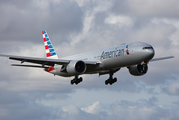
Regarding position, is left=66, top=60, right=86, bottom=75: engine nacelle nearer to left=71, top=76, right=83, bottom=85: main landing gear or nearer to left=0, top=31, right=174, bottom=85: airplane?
left=0, top=31, right=174, bottom=85: airplane

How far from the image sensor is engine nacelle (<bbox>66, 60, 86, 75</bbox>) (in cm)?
4834

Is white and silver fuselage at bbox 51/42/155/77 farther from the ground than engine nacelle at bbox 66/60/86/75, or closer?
farther from the ground

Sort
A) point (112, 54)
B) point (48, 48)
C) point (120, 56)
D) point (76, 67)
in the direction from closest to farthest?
point (120, 56) → point (112, 54) → point (76, 67) → point (48, 48)

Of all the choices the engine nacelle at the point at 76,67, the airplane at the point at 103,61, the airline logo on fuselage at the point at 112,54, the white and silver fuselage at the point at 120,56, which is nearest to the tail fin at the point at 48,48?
the airplane at the point at 103,61

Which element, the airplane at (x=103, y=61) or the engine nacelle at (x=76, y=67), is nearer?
the airplane at (x=103, y=61)

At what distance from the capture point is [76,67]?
49500 mm

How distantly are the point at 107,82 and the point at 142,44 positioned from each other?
13665 millimetres

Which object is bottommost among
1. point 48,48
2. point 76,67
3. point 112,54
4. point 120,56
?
point 76,67

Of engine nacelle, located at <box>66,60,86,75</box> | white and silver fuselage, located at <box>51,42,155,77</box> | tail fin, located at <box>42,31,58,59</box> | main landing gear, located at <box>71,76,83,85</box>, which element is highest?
tail fin, located at <box>42,31,58,59</box>

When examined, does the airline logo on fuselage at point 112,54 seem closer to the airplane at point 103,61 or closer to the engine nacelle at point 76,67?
the airplane at point 103,61

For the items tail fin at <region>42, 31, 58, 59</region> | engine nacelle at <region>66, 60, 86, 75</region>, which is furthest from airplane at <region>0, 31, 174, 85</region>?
tail fin at <region>42, 31, 58, 59</region>

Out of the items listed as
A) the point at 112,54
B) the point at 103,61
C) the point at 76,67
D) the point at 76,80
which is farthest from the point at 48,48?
the point at 112,54

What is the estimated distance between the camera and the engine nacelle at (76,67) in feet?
159

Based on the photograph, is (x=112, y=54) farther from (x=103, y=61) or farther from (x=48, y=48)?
(x=48, y=48)
